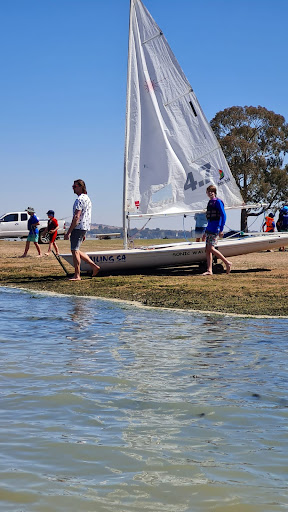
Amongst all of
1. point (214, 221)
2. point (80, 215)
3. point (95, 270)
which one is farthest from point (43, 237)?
point (80, 215)

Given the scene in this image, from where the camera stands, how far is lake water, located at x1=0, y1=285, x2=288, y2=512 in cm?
324

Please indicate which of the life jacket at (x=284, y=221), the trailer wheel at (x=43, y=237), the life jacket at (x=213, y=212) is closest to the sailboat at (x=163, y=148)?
the life jacket at (x=213, y=212)

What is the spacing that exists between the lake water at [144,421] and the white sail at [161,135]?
7991 millimetres

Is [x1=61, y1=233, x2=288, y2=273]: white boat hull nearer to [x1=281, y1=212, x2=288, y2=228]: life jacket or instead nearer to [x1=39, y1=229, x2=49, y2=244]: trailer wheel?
[x1=281, y1=212, x2=288, y2=228]: life jacket

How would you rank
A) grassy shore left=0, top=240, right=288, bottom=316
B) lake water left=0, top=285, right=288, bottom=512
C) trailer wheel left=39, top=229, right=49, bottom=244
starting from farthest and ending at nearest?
trailer wheel left=39, top=229, right=49, bottom=244 → grassy shore left=0, top=240, right=288, bottom=316 → lake water left=0, top=285, right=288, bottom=512

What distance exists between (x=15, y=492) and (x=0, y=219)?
126 ft

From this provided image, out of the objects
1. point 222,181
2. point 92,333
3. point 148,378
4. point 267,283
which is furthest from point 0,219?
point 148,378

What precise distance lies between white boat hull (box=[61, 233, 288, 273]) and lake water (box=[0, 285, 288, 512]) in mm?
6629

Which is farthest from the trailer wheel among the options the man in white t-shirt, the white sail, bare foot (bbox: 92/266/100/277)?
the man in white t-shirt

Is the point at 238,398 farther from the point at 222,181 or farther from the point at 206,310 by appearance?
the point at 222,181

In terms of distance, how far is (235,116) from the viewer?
59562 millimetres

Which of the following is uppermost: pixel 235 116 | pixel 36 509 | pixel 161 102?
pixel 235 116

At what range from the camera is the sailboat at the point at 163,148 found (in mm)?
15414

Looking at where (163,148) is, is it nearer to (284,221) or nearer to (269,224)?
(284,221)
